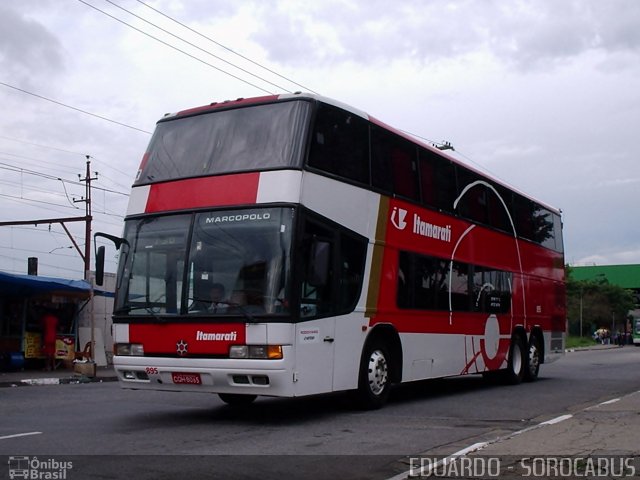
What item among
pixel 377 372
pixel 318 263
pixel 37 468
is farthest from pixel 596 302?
pixel 37 468

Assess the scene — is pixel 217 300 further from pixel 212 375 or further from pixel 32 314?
pixel 32 314

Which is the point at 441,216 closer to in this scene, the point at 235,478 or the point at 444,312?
the point at 444,312

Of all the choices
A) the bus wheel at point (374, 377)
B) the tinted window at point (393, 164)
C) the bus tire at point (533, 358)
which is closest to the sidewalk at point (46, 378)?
the bus wheel at point (374, 377)

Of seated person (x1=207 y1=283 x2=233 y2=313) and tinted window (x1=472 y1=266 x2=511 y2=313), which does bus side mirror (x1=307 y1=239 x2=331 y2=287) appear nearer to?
seated person (x1=207 y1=283 x2=233 y2=313)

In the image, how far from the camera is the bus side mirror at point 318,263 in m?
9.85

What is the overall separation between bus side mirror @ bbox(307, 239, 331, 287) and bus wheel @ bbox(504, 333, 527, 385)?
27.3 ft

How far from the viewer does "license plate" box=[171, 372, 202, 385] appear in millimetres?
9695

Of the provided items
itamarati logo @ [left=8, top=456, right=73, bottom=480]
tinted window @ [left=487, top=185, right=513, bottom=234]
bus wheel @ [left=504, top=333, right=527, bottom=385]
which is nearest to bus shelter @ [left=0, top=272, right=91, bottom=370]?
tinted window @ [left=487, top=185, right=513, bottom=234]

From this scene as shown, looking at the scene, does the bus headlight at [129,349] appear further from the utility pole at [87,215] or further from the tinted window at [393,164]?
the utility pole at [87,215]

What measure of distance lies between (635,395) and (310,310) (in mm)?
6959

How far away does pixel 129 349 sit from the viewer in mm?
10258

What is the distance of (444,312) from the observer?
45.3ft

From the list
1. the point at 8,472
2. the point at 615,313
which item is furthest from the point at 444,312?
the point at 615,313

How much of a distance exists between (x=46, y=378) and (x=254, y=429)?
37.7ft
